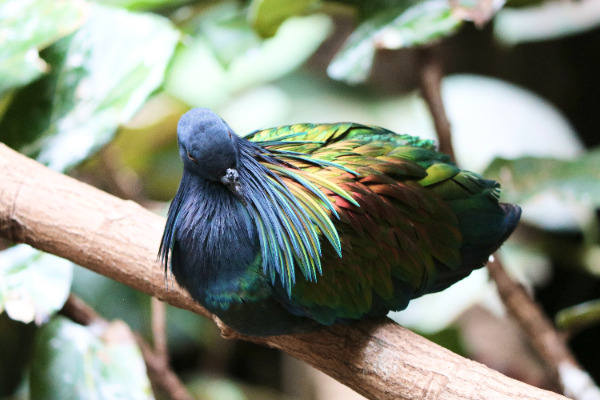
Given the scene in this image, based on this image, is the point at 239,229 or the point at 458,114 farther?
the point at 458,114

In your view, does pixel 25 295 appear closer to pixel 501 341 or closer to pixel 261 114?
pixel 261 114

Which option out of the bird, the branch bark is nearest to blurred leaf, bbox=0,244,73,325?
the branch bark

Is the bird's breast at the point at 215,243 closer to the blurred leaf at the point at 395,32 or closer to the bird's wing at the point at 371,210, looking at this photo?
the bird's wing at the point at 371,210

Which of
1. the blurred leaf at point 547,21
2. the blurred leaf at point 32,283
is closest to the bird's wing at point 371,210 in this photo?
the blurred leaf at point 32,283

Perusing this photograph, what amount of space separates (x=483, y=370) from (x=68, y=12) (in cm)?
121

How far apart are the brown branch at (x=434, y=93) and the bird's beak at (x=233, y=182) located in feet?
2.54

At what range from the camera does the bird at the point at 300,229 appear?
1.00 meters

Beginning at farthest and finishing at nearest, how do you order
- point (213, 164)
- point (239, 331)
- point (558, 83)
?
point (558, 83)
point (239, 331)
point (213, 164)

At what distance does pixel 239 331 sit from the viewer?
1080 millimetres

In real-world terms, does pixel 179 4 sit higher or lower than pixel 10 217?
higher

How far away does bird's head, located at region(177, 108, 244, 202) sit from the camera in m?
0.96

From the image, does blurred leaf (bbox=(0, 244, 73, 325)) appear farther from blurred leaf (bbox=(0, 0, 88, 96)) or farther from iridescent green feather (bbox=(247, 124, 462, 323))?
iridescent green feather (bbox=(247, 124, 462, 323))

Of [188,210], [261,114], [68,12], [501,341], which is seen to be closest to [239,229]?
[188,210]

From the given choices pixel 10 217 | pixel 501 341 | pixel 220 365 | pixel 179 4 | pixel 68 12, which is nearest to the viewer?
pixel 10 217
